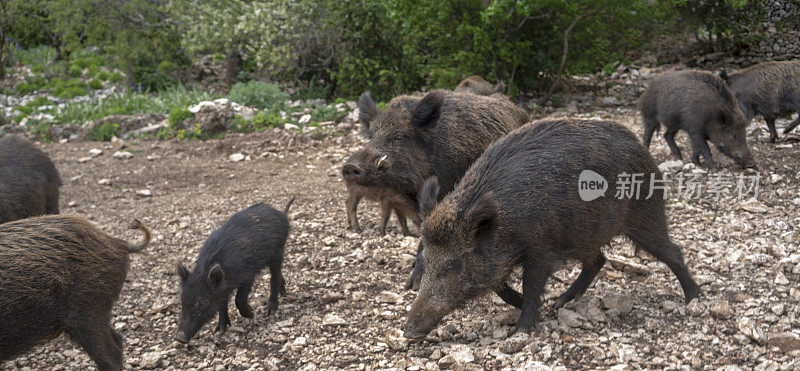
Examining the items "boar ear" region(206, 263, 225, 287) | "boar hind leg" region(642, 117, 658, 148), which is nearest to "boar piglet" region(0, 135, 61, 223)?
"boar ear" region(206, 263, 225, 287)

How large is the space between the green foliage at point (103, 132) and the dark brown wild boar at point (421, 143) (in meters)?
6.78

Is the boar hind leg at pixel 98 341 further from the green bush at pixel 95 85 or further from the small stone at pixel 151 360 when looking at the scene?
the green bush at pixel 95 85

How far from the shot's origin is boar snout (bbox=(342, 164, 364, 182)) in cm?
439

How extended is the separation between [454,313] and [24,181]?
387 cm

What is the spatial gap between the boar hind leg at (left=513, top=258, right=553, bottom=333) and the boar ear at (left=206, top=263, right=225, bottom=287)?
1.97 m

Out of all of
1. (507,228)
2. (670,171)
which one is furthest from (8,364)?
(670,171)

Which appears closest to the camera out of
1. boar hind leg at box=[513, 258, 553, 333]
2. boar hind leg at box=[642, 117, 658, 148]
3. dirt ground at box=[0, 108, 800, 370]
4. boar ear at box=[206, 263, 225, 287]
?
dirt ground at box=[0, 108, 800, 370]

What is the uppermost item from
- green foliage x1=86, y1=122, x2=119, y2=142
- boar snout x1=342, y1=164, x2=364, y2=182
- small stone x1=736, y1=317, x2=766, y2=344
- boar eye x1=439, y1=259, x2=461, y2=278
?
boar snout x1=342, y1=164, x2=364, y2=182

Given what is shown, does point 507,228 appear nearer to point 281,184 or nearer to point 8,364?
point 8,364

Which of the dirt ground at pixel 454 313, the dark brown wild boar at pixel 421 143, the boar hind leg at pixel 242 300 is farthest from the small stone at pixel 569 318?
the boar hind leg at pixel 242 300

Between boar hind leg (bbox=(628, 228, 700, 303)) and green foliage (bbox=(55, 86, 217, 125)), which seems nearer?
boar hind leg (bbox=(628, 228, 700, 303))

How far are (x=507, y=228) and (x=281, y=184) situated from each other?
457 cm

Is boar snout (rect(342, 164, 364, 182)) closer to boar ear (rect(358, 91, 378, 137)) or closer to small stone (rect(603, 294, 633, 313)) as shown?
boar ear (rect(358, 91, 378, 137))

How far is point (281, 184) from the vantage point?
765 centimetres
